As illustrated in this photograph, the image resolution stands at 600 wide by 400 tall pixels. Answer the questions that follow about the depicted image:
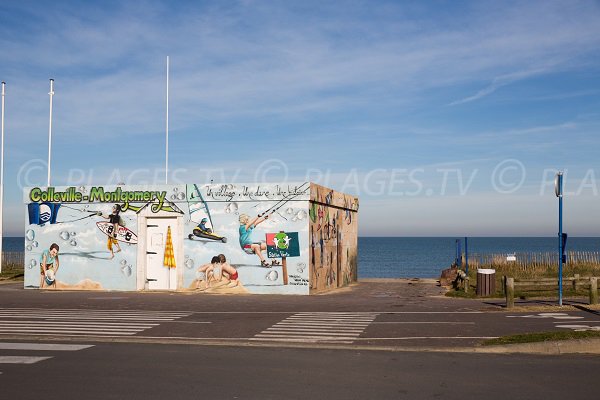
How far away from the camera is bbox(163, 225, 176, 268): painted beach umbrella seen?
90.6 ft

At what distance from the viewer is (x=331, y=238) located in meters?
31.0

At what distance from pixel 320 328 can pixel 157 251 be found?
43.8 feet

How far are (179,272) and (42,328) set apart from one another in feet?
37.3

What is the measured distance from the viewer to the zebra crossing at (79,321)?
15680mm

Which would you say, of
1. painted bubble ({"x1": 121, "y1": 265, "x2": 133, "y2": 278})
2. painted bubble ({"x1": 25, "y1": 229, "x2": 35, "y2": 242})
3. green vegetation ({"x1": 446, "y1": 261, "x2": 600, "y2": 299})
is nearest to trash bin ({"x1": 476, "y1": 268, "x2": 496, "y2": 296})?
green vegetation ({"x1": 446, "y1": 261, "x2": 600, "y2": 299})

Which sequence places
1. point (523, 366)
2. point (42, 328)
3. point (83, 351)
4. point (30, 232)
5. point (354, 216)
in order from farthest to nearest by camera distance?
point (354, 216) < point (30, 232) < point (42, 328) < point (83, 351) < point (523, 366)

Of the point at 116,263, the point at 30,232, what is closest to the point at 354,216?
the point at 116,263

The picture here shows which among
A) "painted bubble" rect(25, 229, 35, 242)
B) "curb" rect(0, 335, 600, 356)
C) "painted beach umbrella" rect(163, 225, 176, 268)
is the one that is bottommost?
"curb" rect(0, 335, 600, 356)

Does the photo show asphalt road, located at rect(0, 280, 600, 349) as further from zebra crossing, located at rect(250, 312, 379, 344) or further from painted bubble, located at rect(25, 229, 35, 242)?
painted bubble, located at rect(25, 229, 35, 242)

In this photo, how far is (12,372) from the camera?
10.7m

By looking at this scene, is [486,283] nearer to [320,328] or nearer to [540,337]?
[320,328]

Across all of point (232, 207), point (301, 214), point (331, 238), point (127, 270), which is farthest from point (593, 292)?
point (127, 270)

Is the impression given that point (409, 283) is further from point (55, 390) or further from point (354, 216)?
point (55, 390)

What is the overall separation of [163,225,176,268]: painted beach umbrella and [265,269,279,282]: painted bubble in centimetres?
404
